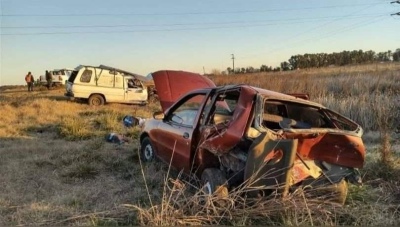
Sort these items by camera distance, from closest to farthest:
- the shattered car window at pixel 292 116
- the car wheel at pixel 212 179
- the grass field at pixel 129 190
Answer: the grass field at pixel 129 190
the car wheel at pixel 212 179
the shattered car window at pixel 292 116

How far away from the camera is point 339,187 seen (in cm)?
514

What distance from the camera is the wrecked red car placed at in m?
4.72

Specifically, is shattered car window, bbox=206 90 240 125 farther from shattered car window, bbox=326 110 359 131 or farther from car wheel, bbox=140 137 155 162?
car wheel, bbox=140 137 155 162

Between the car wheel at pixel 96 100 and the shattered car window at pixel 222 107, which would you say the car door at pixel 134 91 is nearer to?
the car wheel at pixel 96 100

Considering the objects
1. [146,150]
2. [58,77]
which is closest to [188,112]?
[146,150]

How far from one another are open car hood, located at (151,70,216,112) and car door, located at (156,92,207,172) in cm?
205

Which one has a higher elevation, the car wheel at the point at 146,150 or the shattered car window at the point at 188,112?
the shattered car window at the point at 188,112

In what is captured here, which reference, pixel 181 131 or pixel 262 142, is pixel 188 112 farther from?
pixel 262 142

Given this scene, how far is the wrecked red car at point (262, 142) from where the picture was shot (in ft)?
15.5

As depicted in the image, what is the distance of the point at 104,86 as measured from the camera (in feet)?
75.5

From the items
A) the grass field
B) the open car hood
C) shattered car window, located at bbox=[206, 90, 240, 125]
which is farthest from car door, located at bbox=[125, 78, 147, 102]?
shattered car window, located at bbox=[206, 90, 240, 125]

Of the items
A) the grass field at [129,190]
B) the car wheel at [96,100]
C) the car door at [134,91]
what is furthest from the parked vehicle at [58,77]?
the grass field at [129,190]

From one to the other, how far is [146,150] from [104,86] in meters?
15.4

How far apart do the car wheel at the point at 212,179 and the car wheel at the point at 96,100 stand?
1782cm
